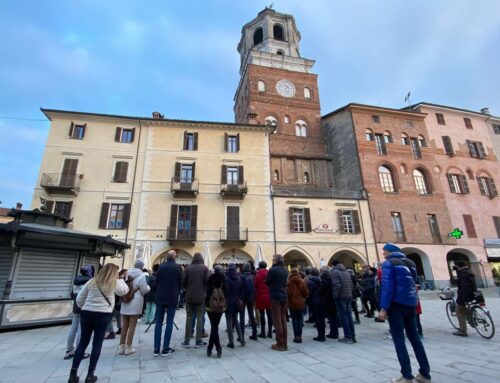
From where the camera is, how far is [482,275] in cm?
2252

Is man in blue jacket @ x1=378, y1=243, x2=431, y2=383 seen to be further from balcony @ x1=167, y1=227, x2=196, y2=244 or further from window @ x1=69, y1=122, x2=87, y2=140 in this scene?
window @ x1=69, y1=122, x2=87, y2=140

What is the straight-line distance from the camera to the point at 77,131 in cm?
1994

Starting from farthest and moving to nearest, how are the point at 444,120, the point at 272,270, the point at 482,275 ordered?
the point at 444,120
the point at 482,275
the point at 272,270

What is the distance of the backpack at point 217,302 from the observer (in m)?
5.16

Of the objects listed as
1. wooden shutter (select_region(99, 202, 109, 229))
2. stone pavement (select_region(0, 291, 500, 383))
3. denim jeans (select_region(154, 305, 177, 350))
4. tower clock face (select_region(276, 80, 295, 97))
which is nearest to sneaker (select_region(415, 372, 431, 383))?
stone pavement (select_region(0, 291, 500, 383))

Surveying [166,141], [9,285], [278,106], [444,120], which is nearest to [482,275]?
[444,120]

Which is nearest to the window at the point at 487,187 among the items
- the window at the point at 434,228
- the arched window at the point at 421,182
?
the arched window at the point at 421,182

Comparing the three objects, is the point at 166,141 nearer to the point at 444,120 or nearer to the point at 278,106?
the point at 278,106

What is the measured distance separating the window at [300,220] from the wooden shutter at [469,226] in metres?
15.0

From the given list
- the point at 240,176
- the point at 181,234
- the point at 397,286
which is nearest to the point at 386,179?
the point at 240,176

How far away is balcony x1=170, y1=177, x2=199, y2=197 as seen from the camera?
18703mm

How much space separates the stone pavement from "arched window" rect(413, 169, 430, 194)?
2045 cm

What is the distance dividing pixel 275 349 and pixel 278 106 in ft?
86.1

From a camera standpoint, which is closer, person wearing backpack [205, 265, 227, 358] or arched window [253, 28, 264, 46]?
person wearing backpack [205, 265, 227, 358]
